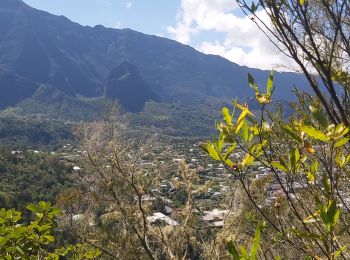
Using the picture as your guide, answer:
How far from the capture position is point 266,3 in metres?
1.76

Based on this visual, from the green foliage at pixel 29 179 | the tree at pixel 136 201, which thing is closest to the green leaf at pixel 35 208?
the tree at pixel 136 201

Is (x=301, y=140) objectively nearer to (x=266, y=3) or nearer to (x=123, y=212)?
(x=266, y=3)

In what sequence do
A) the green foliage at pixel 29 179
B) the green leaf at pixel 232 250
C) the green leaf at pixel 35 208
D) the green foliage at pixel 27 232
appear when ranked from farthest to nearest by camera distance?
the green foliage at pixel 29 179 → the green leaf at pixel 35 208 → the green foliage at pixel 27 232 → the green leaf at pixel 232 250

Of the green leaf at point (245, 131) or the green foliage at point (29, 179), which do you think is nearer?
the green leaf at point (245, 131)

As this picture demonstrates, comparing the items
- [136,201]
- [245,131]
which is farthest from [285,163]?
[136,201]

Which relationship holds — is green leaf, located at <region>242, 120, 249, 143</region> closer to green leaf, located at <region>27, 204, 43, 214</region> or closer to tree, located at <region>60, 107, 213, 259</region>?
green leaf, located at <region>27, 204, 43, 214</region>

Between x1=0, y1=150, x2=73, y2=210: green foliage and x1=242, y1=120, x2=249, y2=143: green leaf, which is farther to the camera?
x1=0, y1=150, x2=73, y2=210: green foliage

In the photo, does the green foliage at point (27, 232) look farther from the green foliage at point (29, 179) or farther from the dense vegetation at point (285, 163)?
the green foliage at point (29, 179)

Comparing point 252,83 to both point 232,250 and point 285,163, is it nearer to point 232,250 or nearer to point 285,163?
point 285,163

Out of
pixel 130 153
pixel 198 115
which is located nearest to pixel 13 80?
pixel 198 115

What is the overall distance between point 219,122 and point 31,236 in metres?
1.36

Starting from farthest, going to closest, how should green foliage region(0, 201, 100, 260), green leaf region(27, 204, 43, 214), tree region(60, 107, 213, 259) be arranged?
1. tree region(60, 107, 213, 259)
2. green leaf region(27, 204, 43, 214)
3. green foliage region(0, 201, 100, 260)

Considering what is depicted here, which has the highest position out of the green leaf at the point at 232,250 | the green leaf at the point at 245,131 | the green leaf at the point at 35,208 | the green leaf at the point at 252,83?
the green leaf at the point at 252,83

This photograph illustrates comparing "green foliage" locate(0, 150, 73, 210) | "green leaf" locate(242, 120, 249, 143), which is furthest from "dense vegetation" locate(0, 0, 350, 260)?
"green foliage" locate(0, 150, 73, 210)
